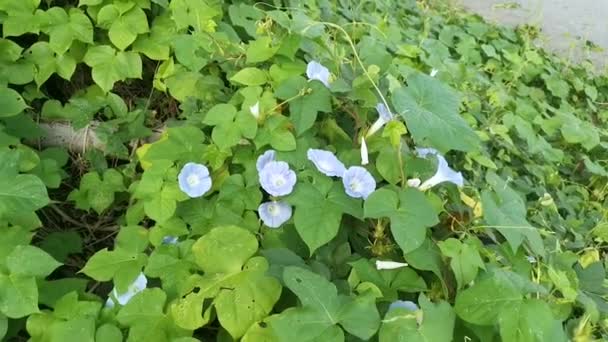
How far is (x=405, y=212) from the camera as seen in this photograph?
43.6 inches

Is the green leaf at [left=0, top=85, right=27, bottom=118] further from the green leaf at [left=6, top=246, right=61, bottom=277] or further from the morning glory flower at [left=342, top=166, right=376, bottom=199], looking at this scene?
the morning glory flower at [left=342, top=166, right=376, bottom=199]

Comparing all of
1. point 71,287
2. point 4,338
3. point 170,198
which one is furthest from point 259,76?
point 4,338

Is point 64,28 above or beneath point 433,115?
beneath

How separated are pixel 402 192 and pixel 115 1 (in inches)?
41.8

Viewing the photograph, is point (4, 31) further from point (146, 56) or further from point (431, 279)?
point (431, 279)

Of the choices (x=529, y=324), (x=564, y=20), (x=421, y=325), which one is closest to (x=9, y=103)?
(x=421, y=325)

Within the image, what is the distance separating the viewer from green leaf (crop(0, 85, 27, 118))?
1.43 meters

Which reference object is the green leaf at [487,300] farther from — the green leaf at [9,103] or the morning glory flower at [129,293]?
the green leaf at [9,103]

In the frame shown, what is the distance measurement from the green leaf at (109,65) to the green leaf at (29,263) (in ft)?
2.32

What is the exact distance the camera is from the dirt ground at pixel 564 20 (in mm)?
3895

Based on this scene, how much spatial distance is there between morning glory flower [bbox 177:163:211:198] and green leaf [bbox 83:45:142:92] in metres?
0.53

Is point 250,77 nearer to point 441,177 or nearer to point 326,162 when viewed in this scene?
point 326,162

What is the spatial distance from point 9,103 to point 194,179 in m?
0.53

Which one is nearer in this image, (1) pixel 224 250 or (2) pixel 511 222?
(1) pixel 224 250
